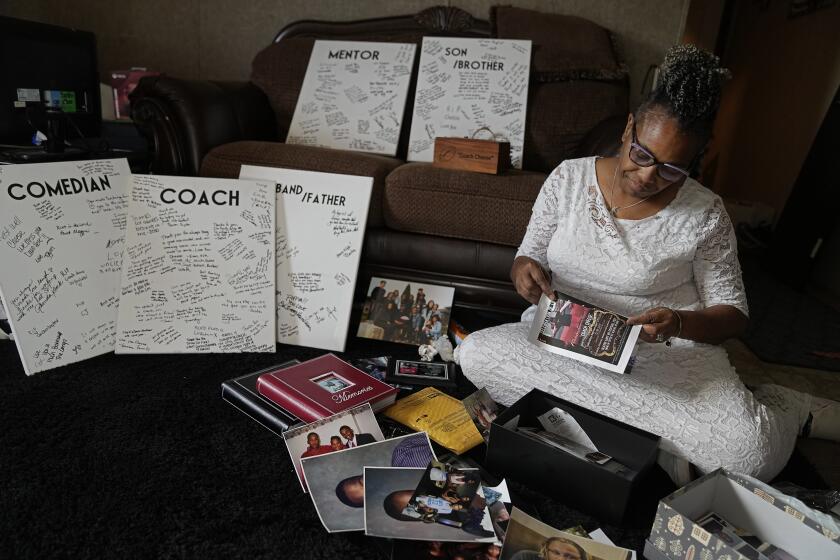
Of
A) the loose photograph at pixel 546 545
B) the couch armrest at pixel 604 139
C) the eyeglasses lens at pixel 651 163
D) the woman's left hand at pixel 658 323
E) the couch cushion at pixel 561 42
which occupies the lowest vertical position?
the loose photograph at pixel 546 545

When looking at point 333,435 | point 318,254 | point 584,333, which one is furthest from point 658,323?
point 318,254

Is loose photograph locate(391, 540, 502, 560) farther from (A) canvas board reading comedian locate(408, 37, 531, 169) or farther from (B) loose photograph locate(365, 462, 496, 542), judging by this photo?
(A) canvas board reading comedian locate(408, 37, 531, 169)

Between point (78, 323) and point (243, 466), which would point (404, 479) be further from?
point (78, 323)

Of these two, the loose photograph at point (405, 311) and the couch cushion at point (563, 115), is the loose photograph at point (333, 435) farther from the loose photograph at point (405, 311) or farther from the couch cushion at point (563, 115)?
the couch cushion at point (563, 115)

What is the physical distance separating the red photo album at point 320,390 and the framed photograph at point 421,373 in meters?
0.13

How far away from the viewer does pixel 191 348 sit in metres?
1.80

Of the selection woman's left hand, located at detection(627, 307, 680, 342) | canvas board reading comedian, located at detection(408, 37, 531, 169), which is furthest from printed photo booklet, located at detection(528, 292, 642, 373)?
canvas board reading comedian, located at detection(408, 37, 531, 169)

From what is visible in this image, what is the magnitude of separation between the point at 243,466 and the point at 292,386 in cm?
25

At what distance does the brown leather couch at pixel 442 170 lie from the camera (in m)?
1.99

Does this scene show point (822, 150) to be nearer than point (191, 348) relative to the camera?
No

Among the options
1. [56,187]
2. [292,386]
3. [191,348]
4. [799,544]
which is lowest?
[191,348]

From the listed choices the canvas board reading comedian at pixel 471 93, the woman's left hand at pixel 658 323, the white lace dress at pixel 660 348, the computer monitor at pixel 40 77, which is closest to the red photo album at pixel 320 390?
the white lace dress at pixel 660 348

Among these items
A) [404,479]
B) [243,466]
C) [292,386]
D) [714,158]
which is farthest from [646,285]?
[714,158]

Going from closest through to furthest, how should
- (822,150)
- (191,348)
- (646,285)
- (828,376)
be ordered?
(646,285) → (191,348) → (828,376) → (822,150)
